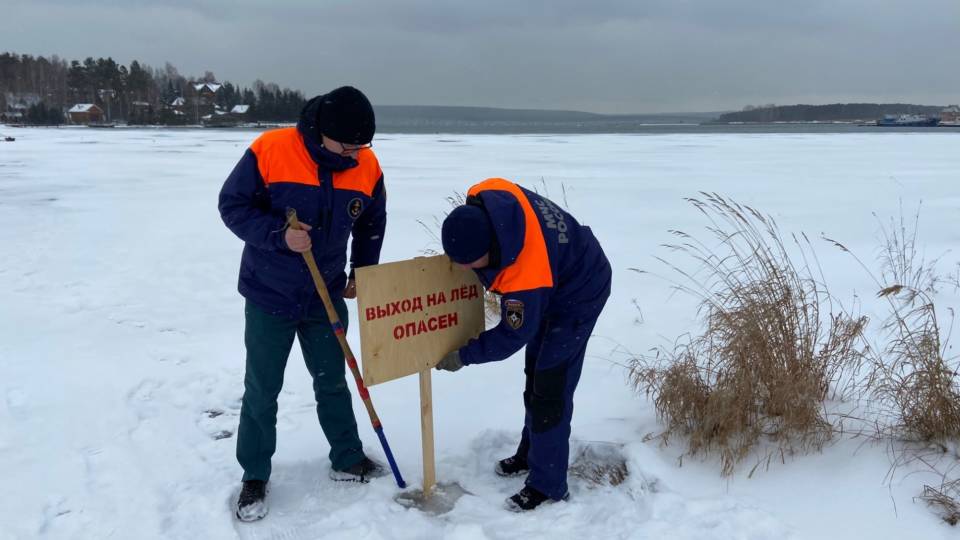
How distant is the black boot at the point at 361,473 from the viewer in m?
3.25

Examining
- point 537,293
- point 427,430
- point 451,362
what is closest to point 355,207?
point 451,362

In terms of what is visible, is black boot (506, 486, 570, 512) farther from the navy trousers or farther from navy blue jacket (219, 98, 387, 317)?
navy blue jacket (219, 98, 387, 317)

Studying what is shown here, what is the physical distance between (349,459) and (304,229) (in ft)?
4.20

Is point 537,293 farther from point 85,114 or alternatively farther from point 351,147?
point 85,114

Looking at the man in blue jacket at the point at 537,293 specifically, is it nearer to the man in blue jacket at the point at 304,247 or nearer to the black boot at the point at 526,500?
the black boot at the point at 526,500

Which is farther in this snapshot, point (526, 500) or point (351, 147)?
point (526, 500)

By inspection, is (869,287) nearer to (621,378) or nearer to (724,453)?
(621,378)

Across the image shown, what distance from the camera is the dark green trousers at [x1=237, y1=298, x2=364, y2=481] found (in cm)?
290

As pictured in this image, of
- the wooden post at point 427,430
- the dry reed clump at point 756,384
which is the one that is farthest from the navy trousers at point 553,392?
the dry reed clump at point 756,384

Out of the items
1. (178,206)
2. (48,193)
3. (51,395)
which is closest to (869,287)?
(51,395)

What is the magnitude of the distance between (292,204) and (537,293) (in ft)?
3.55

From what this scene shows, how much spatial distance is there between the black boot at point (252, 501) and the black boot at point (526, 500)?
1126mm

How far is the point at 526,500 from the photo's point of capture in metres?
2.98

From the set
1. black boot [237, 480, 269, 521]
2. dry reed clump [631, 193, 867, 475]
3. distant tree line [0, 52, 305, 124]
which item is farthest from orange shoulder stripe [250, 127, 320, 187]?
distant tree line [0, 52, 305, 124]
